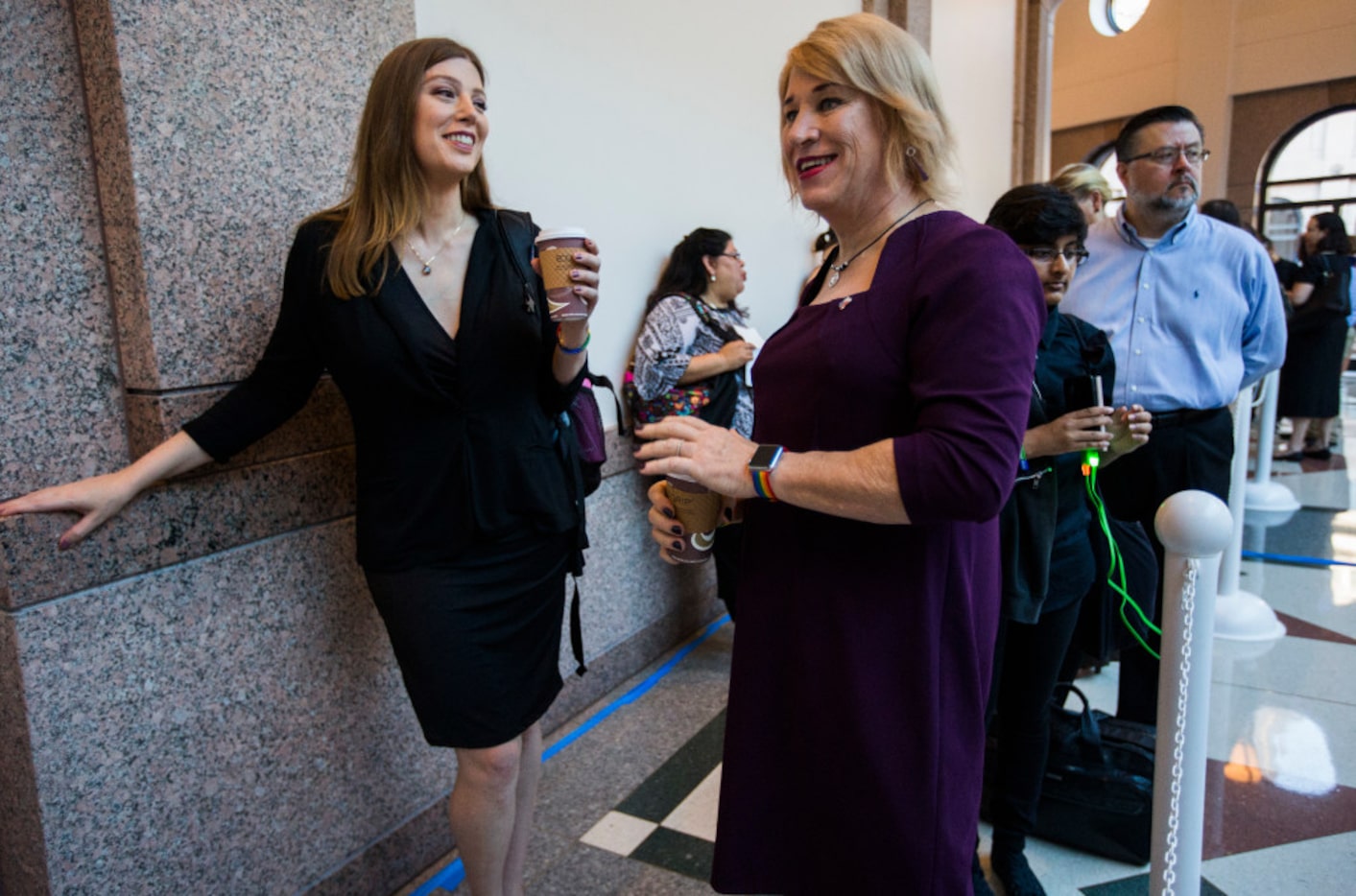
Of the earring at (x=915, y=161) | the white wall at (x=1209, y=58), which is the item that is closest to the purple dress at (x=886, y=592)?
the earring at (x=915, y=161)

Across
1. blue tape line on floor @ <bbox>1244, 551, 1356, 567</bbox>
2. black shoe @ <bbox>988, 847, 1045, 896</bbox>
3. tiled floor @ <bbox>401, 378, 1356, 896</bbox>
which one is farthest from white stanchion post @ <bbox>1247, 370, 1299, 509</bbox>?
black shoe @ <bbox>988, 847, 1045, 896</bbox>

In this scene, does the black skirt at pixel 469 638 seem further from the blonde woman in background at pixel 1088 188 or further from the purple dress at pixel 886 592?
the blonde woman in background at pixel 1088 188

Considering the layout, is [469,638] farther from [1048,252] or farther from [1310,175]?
[1310,175]

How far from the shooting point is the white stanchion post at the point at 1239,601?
12.0 feet

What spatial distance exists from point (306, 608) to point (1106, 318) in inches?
95.9

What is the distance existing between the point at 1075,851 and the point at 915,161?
1996 millimetres

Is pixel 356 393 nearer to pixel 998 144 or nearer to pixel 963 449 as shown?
pixel 963 449

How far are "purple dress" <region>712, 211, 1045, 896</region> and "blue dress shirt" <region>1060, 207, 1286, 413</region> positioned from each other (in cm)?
165

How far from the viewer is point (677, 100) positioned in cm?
366

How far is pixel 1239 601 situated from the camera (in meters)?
3.79

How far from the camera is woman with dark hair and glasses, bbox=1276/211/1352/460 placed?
7016 millimetres

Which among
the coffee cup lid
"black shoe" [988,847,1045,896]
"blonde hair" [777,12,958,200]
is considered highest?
"blonde hair" [777,12,958,200]

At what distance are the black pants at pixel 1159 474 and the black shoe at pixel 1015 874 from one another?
0.76 metres

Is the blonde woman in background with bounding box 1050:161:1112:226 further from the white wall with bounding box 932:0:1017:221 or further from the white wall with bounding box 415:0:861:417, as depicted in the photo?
the white wall with bounding box 932:0:1017:221
